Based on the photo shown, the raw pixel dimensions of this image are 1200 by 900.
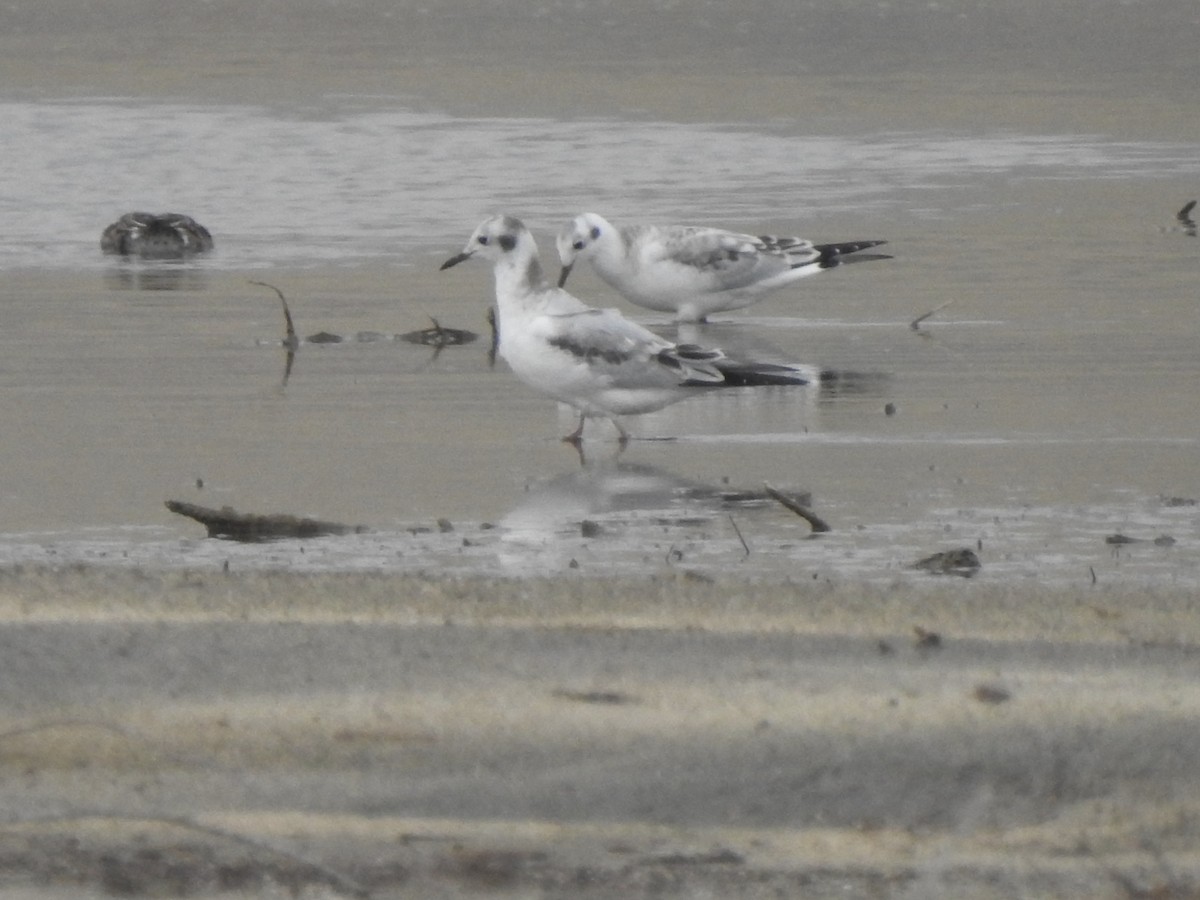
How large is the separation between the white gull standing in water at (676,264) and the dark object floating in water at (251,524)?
529 centimetres

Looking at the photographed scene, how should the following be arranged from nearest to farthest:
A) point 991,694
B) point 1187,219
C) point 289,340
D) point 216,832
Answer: point 216,832 < point 991,694 < point 289,340 < point 1187,219

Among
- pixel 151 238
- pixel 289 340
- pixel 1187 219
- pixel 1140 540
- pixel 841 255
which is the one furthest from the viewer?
pixel 1187 219

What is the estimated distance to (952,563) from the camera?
22.7 feet

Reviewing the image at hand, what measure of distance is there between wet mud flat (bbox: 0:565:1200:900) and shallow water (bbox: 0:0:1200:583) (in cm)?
93

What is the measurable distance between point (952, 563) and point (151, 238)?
8890mm

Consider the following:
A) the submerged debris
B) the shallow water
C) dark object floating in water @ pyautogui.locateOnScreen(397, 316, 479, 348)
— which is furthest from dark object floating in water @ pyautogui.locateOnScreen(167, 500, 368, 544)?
dark object floating in water @ pyautogui.locateOnScreen(397, 316, 479, 348)

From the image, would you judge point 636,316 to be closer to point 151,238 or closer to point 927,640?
point 151,238

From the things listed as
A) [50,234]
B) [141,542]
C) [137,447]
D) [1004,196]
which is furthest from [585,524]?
[1004,196]

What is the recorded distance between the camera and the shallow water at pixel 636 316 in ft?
25.0

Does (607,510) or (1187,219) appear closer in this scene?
(607,510)

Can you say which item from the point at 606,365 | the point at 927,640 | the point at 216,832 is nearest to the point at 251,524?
the point at 606,365

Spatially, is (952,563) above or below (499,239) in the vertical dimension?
below

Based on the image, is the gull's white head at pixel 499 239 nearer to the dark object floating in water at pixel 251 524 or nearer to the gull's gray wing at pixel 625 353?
the gull's gray wing at pixel 625 353

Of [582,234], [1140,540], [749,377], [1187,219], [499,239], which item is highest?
[499,239]
